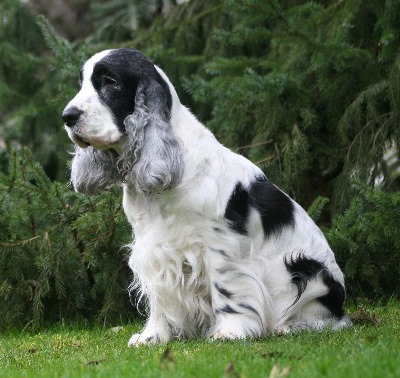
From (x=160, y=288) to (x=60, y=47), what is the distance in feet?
10.6

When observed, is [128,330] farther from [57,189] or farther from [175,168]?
[175,168]

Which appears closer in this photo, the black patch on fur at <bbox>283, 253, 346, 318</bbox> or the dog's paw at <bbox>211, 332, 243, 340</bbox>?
the dog's paw at <bbox>211, 332, 243, 340</bbox>

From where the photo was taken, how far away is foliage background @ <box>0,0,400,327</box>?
6785 millimetres

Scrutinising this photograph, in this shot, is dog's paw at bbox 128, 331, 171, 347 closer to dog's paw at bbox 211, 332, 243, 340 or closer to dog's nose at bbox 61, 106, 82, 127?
dog's paw at bbox 211, 332, 243, 340

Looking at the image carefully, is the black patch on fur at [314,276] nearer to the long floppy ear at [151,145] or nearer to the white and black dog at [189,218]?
the white and black dog at [189,218]

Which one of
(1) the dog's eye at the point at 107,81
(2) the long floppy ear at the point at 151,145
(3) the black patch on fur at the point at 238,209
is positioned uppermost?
(1) the dog's eye at the point at 107,81

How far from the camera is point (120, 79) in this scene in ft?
16.5

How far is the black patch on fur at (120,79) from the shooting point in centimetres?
500

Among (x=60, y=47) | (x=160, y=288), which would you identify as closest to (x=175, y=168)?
(x=160, y=288)

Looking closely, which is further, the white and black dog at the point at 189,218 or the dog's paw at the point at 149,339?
the dog's paw at the point at 149,339

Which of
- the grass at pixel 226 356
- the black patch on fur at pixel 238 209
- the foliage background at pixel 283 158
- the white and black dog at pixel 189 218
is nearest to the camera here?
the grass at pixel 226 356

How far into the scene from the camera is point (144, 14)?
10289mm

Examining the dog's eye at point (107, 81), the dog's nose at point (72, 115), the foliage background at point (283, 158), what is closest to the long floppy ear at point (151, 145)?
the dog's eye at point (107, 81)

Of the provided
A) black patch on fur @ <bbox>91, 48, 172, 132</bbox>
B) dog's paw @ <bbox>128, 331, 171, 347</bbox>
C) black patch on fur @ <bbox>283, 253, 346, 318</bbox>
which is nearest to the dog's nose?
black patch on fur @ <bbox>91, 48, 172, 132</bbox>
